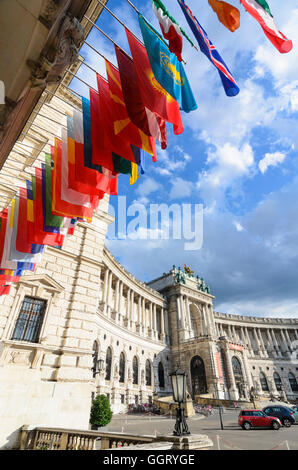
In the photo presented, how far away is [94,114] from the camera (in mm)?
6137

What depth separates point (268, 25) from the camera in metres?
4.70

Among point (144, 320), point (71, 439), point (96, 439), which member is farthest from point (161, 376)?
point (96, 439)

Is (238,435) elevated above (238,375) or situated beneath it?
situated beneath

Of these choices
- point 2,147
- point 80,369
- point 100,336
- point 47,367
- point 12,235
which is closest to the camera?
point 2,147

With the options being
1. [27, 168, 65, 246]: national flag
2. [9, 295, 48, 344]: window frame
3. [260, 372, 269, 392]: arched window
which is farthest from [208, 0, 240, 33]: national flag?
[260, 372, 269, 392]: arched window

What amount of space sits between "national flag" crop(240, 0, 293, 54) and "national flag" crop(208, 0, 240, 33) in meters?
Answer: 0.21

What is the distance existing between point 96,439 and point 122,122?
920cm

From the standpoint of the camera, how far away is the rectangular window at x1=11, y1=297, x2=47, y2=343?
10344mm

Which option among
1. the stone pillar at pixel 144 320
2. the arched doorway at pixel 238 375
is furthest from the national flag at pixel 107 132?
the arched doorway at pixel 238 375

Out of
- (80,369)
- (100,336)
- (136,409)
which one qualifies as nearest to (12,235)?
(80,369)

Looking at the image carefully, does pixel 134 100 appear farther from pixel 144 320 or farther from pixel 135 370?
pixel 144 320

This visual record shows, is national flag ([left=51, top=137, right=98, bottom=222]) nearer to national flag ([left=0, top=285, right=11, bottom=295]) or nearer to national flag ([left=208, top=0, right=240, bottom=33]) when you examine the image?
national flag ([left=208, top=0, right=240, bottom=33])
